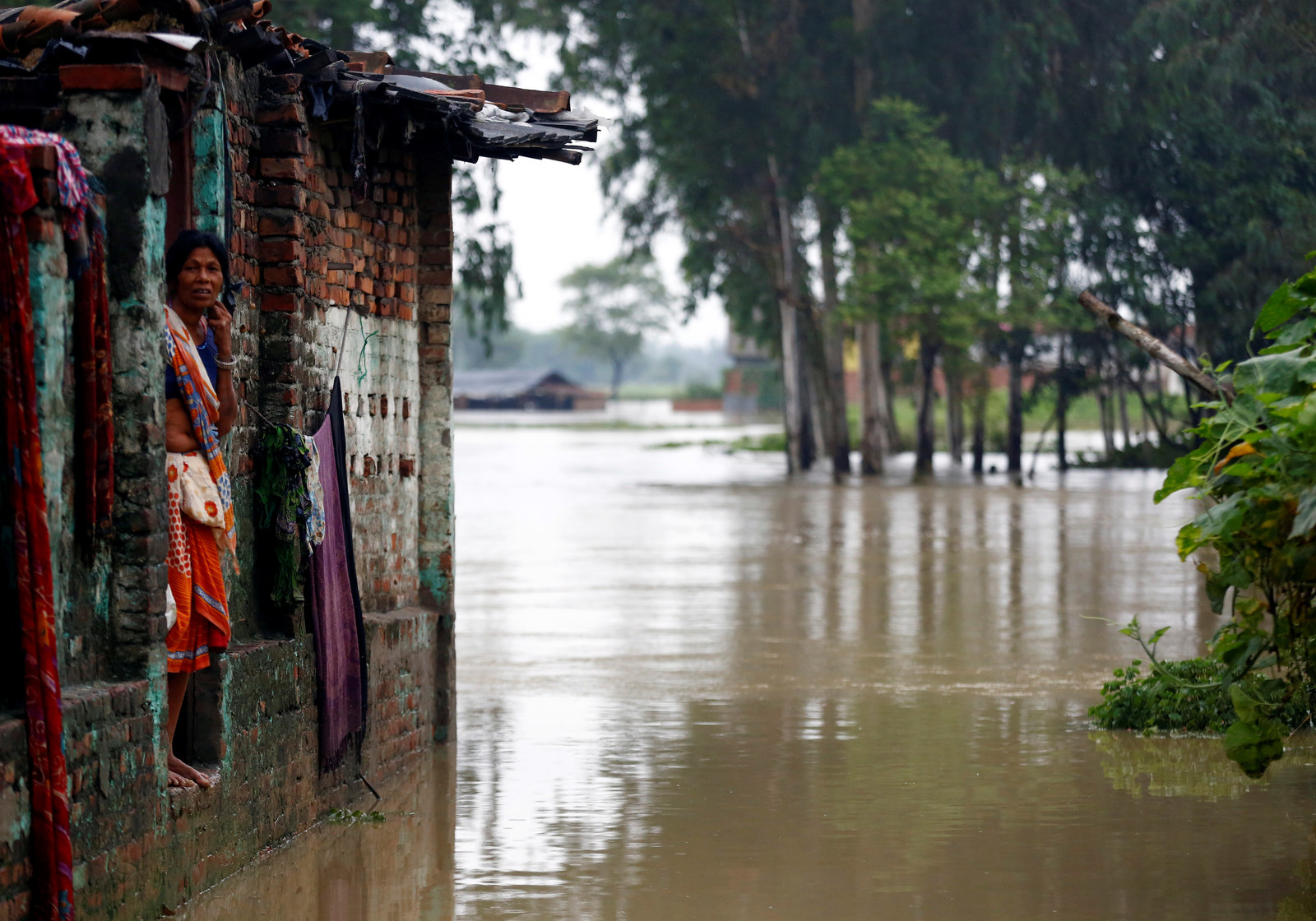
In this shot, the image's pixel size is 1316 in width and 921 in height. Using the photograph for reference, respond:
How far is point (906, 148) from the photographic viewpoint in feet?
102

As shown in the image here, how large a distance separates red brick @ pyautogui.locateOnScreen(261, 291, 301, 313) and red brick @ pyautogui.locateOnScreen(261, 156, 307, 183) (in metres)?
0.47

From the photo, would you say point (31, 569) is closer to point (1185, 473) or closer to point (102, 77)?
point (102, 77)

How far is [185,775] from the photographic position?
5613 mm

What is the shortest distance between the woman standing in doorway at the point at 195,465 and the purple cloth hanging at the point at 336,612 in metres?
0.95

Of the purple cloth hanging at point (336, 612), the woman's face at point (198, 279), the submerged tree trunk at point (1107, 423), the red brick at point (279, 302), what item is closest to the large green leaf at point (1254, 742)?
the purple cloth hanging at point (336, 612)

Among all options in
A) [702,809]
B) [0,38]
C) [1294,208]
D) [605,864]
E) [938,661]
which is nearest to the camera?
[0,38]

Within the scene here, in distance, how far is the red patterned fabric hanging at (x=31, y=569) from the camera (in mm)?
4531

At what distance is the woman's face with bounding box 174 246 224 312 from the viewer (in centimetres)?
570

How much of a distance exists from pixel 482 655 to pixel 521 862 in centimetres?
513

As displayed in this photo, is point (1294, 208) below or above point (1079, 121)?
below

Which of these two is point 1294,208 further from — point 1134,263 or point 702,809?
point 702,809

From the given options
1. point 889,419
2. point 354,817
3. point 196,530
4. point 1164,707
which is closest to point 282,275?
point 196,530

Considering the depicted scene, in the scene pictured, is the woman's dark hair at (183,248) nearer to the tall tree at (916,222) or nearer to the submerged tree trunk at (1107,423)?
the tall tree at (916,222)

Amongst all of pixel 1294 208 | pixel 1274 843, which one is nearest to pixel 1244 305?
Result: pixel 1294 208
